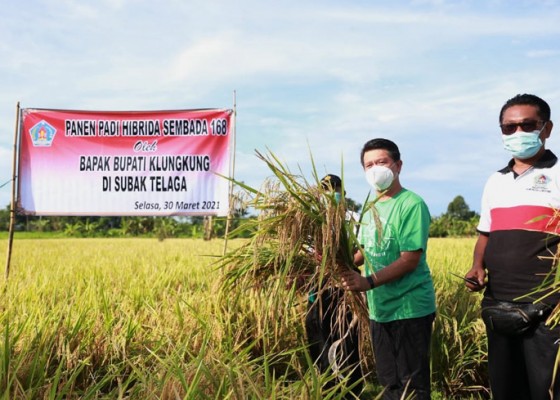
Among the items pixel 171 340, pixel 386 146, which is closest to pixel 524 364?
pixel 386 146

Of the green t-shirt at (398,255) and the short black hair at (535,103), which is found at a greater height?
the short black hair at (535,103)

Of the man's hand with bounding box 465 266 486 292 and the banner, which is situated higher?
the banner

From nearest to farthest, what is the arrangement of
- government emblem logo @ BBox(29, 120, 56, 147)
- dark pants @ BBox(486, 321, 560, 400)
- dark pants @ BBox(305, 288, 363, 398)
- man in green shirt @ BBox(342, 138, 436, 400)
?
dark pants @ BBox(486, 321, 560, 400), man in green shirt @ BBox(342, 138, 436, 400), dark pants @ BBox(305, 288, 363, 398), government emblem logo @ BBox(29, 120, 56, 147)

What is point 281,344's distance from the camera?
12.6 ft

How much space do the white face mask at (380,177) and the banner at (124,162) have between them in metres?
3.86

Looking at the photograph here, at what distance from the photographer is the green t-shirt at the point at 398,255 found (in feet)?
8.18

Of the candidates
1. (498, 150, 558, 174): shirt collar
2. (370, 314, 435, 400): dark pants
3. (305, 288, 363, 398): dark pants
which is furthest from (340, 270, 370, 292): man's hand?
(498, 150, 558, 174): shirt collar

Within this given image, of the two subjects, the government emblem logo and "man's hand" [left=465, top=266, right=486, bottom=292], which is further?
the government emblem logo

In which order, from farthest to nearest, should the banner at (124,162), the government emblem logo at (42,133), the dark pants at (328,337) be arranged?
the government emblem logo at (42,133) < the banner at (124,162) < the dark pants at (328,337)

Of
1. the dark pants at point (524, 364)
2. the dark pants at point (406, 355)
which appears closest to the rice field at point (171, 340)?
the dark pants at point (406, 355)

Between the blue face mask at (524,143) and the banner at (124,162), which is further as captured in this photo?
the banner at (124,162)

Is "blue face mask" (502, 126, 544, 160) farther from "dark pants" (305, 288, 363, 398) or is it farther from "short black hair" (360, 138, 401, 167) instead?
"dark pants" (305, 288, 363, 398)

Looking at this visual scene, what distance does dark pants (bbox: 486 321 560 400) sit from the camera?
2369 mm

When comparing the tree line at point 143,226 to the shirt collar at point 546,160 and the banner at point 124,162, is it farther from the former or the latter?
the shirt collar at point 546,160
